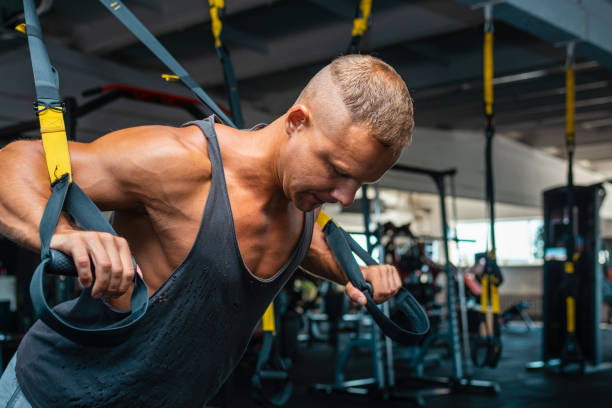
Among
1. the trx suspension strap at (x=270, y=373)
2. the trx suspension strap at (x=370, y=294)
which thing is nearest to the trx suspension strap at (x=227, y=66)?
the trx suspension strap at (x=270, y=373)

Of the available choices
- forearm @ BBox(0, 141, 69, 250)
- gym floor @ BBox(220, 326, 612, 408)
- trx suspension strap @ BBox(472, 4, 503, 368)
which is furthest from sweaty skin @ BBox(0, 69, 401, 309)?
gym floor @ BBox(220, 326, 612, 408)

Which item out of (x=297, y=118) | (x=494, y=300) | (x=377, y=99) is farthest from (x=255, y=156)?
(x=494, y=300)

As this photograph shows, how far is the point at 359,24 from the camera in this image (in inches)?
75.0

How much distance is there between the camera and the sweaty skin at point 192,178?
2.52 ft

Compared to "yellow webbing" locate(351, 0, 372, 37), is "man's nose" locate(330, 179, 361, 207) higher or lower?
lower

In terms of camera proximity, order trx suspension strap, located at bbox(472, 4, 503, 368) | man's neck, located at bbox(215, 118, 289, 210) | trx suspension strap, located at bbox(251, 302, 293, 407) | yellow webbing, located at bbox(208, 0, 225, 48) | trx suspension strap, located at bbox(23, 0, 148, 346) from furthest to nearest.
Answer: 1. trx suspension strap, located at bbox(472, 4, 503, 368)
2. yellow webbing, located at bbox(208, 0, 225, 48)
3. trx suspension strap, located at bbox(251, 302, 293, 407)
4. man's neck, located at bbox(215, 118, 289, 210)
5. trx suspension strap, located at bbox(23, 0, 148, 346)

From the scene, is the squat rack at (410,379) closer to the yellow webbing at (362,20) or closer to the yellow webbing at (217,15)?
the yellow webbing at (362,20)

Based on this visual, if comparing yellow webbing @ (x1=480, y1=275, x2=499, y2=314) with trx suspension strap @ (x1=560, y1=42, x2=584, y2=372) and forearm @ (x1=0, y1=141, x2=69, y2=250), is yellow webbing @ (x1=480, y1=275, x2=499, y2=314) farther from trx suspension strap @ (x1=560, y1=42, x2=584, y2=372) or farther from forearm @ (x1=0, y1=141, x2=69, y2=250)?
forearm @ (x1=0, y1=141, x2=69, y2=250)

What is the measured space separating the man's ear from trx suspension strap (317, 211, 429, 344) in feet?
0.94

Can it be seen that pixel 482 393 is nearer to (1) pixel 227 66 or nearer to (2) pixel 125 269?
(1) pixel 227 66

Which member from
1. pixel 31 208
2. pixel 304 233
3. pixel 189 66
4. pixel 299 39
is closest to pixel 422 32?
pixel 299 39

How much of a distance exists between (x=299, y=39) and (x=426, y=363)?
3380 mm

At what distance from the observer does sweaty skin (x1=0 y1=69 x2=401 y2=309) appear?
2.52 ft

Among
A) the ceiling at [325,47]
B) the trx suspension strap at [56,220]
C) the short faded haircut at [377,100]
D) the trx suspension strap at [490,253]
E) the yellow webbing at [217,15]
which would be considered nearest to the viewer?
the trx suspension strap at [56,220]
